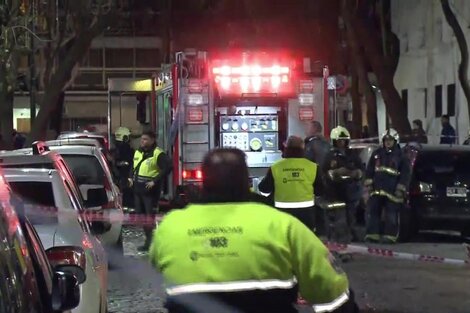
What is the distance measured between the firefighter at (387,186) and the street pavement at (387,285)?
51 cm

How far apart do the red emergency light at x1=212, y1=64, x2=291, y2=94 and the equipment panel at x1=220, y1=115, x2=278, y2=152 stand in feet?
1.70

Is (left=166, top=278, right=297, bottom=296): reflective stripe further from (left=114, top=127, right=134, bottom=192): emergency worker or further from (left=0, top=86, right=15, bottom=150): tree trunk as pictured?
(left=0, top=86, right=15, bottom=150): tree trunk

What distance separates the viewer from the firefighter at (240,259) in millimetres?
3395

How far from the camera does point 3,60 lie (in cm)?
2498

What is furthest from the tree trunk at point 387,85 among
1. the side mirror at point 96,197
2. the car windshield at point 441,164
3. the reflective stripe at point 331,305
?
the reflective stripe at point 331,305

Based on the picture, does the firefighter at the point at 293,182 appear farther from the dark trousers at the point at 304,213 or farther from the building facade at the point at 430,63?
the building facade at the point at 430,63

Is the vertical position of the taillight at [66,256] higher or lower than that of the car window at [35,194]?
lower

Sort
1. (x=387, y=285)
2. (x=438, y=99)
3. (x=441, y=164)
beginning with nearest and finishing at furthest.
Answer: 1. (x=387, y=285)
2. (x=441, y=164)
3. (x=438, y=99)

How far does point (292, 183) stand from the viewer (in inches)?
402

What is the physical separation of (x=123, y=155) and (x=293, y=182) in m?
9.55

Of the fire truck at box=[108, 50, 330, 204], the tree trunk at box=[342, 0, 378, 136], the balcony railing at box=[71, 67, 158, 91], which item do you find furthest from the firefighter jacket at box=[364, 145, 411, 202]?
the balcony railing at box=[71, 67, 158, 91]

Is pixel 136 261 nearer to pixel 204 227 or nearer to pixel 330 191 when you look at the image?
pixel 330 191

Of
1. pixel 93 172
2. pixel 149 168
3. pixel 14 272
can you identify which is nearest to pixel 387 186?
pixel 149 168

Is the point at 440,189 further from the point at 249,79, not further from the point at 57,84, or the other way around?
the point at 57,84
